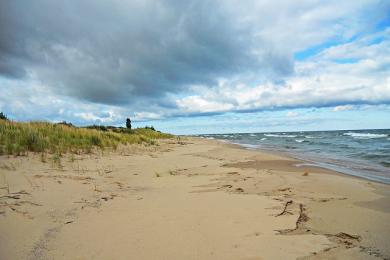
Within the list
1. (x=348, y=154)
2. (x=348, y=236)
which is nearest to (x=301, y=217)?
(x=348, y=236)

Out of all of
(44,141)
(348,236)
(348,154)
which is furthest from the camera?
(348,154)

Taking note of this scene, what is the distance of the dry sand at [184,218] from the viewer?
3.04 meters

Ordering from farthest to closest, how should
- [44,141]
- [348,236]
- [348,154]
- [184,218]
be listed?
[348,154]
[44,141]
[184,218]
[348,236]

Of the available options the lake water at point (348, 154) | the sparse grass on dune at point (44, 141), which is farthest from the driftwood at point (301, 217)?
the sparse grass on dune at point (44, 141)

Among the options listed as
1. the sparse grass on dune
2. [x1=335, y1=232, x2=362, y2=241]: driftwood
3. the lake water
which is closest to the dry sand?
[x1=335, y1=232, x2=362, y2=241]: driftwood

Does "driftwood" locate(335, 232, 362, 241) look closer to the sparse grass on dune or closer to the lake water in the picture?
the lake water

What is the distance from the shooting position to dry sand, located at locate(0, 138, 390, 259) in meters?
3.04

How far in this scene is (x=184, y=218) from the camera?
4055 mm

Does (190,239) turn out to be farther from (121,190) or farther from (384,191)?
(384,191)

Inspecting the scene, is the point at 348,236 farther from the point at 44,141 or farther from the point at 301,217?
the point at 44,141

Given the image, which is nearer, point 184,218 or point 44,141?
point 184,218

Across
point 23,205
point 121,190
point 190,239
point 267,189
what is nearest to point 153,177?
point 121,190

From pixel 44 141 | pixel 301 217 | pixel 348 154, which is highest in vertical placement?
pixel 44 141

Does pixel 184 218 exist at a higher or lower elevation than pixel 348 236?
higher
